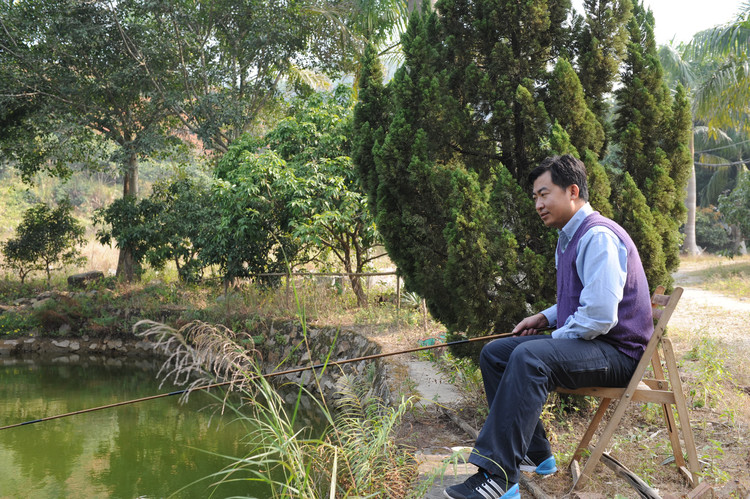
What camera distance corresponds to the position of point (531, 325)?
2854mm

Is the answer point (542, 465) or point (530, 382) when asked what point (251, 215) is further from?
point (530, 382)

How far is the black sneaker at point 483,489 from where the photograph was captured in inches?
88.9

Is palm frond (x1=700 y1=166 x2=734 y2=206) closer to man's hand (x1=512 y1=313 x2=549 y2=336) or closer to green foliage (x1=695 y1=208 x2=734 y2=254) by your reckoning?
green foliage (x1=695 y1=208 x2=734 y2=254)

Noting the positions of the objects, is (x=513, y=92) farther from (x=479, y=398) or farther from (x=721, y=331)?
(x=721, y=331)

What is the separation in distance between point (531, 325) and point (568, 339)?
41 centimetres

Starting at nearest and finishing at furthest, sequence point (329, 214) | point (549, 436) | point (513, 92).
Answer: point (549, 436) < point (513, 92) < point (329, 214)

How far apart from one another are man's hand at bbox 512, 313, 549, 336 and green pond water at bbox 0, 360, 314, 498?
1.96 m

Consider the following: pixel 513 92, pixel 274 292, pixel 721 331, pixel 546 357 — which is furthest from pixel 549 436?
pixel 274 292

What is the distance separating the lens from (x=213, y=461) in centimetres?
538

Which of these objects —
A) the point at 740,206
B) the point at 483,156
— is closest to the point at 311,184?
the point at 483,156

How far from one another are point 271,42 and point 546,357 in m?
12.6

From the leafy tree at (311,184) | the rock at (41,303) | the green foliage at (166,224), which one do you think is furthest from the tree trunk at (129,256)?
the leafy tree at (311,184)

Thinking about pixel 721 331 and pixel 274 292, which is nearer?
pixel 721 331

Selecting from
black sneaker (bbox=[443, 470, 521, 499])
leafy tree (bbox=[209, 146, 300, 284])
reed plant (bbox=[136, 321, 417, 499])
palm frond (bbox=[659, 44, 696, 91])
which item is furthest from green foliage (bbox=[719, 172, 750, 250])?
black sneaker (bbox=[443, 470, 521, 499])
